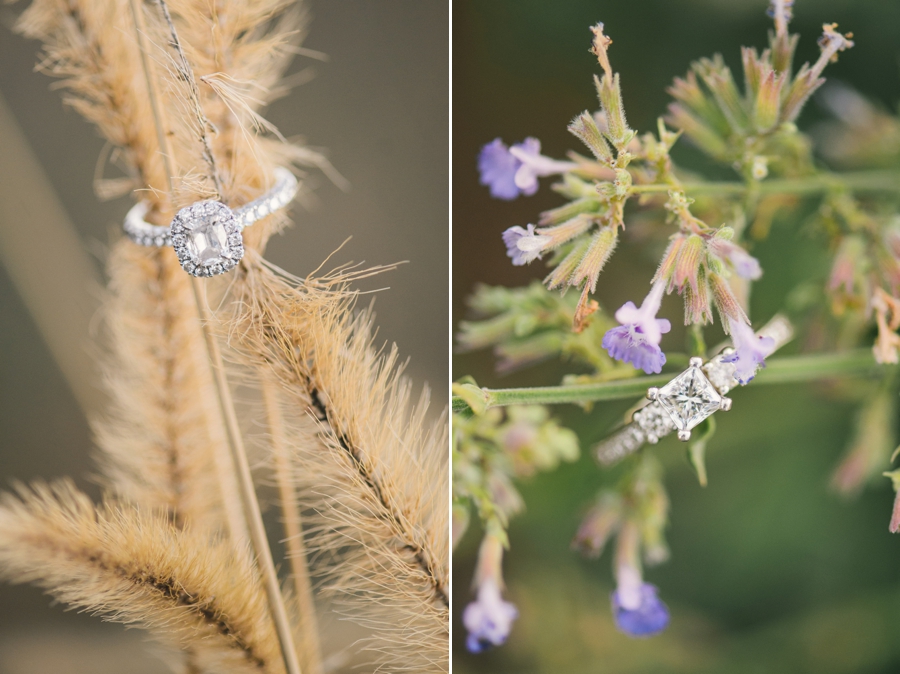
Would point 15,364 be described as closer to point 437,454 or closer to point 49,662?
point 49,662

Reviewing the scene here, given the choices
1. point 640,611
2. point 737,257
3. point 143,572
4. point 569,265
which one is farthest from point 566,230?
point 143,572

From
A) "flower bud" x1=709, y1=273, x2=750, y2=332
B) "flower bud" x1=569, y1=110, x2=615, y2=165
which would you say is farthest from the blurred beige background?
"flower bud" x1=709, y1=273, x2=750, y2=332

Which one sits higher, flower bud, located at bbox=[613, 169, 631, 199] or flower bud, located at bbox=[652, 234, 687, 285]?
flower bud, located at bbox=[613, 169, 631, 199]

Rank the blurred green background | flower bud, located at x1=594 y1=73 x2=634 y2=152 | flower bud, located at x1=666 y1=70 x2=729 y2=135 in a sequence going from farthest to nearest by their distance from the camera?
the blurred green background < flower bud, located at x1=666 y1=70 x2=729 y2=135 < flower bud, located at x1=594 y1=73 x2=634 y2=152

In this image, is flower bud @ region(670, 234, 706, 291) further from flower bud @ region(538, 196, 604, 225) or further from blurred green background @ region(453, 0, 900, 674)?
blurred green background @ region(453, 0, 900, 674)

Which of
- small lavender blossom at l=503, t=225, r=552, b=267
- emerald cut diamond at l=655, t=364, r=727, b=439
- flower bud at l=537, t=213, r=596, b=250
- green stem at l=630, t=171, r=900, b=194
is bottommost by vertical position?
emerald cut diamond at l=655, t=364, r=727, b=439

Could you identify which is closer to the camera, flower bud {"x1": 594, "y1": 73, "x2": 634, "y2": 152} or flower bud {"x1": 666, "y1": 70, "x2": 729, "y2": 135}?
flower bud {"x1": 594, "y1": 73, "x2": 634, "y2": 152}

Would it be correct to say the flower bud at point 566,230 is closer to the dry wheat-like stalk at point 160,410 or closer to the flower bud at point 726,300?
the flower bud at point 726,300
